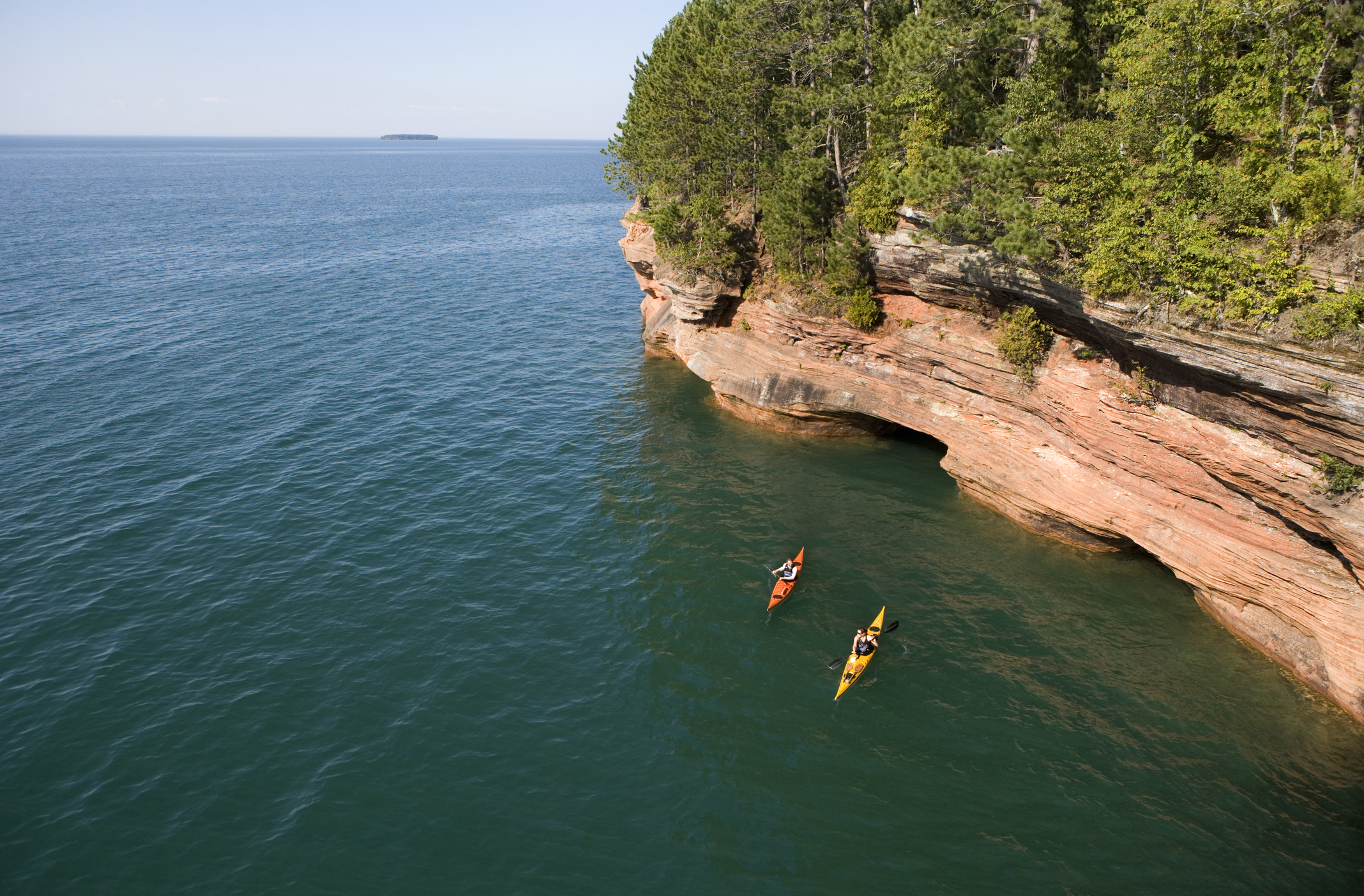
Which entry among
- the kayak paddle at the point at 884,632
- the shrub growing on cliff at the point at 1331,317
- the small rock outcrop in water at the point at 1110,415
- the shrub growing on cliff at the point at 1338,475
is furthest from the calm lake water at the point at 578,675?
the shrub growing on cliff at the point at 1331,317

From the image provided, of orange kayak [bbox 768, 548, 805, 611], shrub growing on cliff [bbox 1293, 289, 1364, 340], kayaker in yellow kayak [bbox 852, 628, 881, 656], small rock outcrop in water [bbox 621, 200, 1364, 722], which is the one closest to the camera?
shrub growing on cliff [bbox 1293, 289, 1364, 340]

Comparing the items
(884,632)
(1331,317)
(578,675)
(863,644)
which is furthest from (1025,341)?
(578,675)

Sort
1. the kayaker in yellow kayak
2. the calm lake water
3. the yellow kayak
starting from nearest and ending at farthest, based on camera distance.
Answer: the calm lake water → the yellow kayak → the kayaker in yellow kayak

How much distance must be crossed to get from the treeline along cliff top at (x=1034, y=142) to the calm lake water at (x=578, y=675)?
13.1m

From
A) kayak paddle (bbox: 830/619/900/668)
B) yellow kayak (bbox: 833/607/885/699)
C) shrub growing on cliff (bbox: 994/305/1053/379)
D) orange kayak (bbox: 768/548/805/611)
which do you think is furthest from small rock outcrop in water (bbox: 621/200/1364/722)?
yellow kayak (bbox: 833/607/885/699)

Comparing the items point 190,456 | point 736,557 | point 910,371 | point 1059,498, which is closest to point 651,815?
point 736,557

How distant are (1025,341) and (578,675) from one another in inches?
985

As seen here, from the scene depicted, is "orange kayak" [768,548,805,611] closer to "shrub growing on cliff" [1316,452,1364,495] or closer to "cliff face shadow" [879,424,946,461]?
"cliff face shadow" [879,424,946,461]

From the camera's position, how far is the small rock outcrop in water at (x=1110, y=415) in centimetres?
2409

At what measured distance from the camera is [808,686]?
27266 mm

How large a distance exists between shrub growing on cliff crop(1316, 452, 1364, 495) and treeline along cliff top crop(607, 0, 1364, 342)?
3977 mm

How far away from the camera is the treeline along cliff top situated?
23.8m

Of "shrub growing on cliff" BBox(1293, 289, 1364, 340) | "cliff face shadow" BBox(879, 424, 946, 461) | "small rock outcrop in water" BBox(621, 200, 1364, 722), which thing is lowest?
"cliff face shadow" BBox(879, 424, 946, 461)

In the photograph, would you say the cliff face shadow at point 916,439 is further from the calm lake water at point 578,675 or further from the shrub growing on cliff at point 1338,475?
the shrub growing on cliff at point 1338,475
